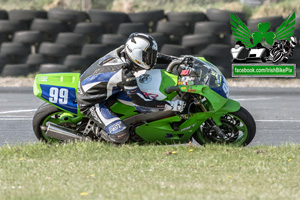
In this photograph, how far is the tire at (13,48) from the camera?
14031 millimetres

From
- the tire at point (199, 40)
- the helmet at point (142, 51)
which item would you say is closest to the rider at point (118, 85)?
the helmet at point (142, 51)

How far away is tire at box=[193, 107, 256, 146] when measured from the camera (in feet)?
23.9

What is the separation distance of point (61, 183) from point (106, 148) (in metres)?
1.63

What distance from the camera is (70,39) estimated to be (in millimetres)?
13906

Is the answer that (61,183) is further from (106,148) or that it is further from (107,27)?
(107,27)

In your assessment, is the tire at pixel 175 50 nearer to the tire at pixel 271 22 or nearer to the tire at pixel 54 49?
the tire at pixel 271 22

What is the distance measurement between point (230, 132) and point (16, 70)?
8.21 m

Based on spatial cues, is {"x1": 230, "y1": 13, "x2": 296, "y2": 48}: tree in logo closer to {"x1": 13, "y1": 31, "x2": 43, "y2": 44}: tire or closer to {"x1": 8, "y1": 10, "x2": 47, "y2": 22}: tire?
{"x1": 13, "y1": 31, "x2": 43, "y2": 44}: tire

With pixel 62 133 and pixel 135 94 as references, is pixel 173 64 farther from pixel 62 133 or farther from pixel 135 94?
pixel 62 133

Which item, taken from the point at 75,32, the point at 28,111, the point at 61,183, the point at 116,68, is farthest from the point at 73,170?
the point at 75,32

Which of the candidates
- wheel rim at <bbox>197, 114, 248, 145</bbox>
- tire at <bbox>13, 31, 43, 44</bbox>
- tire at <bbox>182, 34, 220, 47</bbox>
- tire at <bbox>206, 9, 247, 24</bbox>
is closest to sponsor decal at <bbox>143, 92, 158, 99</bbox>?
wheel rim at <bbox>197, 114, 248, 145</bbox>

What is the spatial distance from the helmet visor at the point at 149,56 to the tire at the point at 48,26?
294 inches

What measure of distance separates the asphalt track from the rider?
1.49 meters
